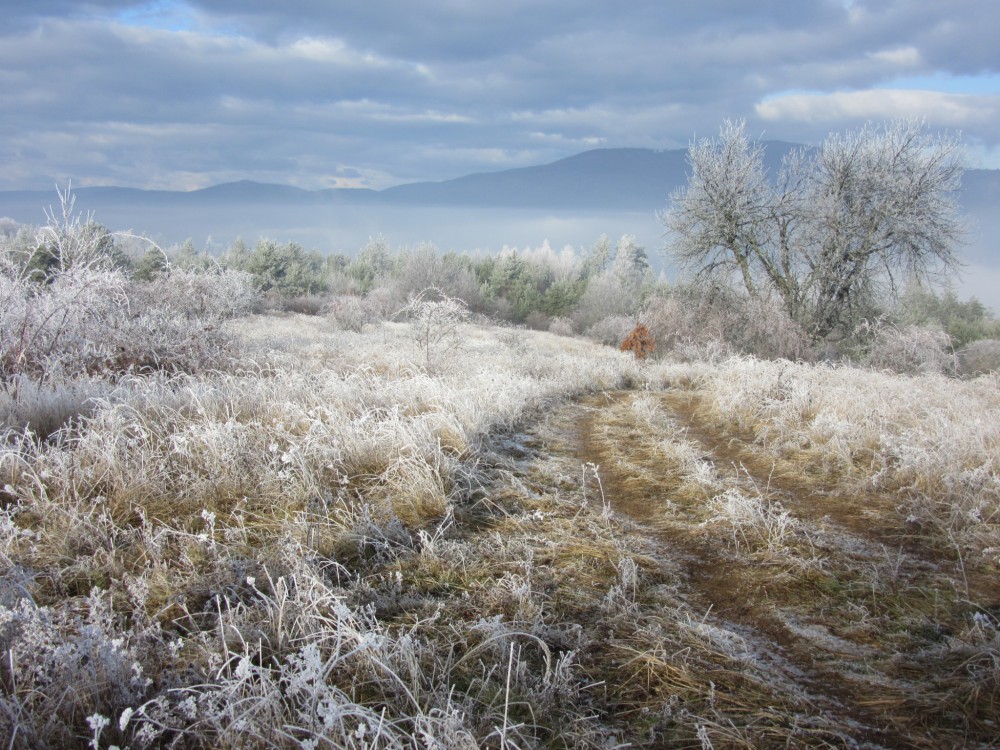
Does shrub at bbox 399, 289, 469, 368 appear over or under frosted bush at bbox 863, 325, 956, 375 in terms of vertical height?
over

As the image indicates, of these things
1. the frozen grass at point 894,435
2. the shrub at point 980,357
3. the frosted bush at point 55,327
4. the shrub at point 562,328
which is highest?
the frosted bush at point 55,327

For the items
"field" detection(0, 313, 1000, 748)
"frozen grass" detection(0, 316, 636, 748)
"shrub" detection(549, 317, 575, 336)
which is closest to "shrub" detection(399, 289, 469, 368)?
"field" detection(0, 313, 1000, 748)

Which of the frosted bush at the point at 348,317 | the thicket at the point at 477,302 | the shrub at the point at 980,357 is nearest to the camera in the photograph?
the thicket at the point at 477,302

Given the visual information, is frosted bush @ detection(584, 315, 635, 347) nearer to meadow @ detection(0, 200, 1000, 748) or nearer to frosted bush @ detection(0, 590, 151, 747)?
meadow @ detection(0, 200, 1000, 748)

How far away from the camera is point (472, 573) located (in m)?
2.69

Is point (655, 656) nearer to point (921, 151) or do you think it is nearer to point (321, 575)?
point (321, 575)

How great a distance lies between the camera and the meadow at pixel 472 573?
1754mm

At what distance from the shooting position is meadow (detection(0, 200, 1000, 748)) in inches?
69.1

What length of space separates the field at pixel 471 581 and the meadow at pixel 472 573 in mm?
16

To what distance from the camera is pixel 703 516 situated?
140 inches

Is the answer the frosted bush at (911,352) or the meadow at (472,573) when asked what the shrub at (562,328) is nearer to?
the frosted bush at (911,352)

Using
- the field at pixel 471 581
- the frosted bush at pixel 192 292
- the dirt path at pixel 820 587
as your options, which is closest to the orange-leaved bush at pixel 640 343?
the frosted bush at pixel 192 292

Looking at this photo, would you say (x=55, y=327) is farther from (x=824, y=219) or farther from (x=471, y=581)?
(x=824, y=219)

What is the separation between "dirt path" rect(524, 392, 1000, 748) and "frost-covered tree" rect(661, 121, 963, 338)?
16.6 meters
